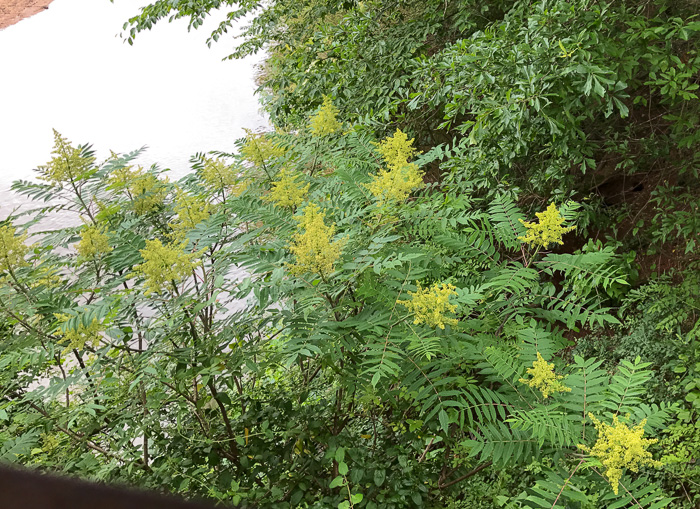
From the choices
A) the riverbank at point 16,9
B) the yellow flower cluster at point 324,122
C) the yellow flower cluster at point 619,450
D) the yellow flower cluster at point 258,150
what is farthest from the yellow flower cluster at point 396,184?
the riverbank at point 16,9

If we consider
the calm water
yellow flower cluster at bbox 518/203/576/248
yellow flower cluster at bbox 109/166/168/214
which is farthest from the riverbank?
yellow flower cluster at bbox 518/203/576/248

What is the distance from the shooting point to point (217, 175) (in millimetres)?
2441

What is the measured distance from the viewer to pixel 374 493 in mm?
1839

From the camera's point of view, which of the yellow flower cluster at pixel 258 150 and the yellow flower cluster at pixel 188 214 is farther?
the yellow flower cluster at pixel 258 150

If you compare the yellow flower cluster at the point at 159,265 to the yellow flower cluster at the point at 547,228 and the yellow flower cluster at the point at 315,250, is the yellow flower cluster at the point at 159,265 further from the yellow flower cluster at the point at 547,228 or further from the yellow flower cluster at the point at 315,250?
the yellow flower cluster at the point at 547,228

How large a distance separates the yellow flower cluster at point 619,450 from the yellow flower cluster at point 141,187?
201cm

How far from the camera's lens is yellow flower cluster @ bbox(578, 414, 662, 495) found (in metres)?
1.23

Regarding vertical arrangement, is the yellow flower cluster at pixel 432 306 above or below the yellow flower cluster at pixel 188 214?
below

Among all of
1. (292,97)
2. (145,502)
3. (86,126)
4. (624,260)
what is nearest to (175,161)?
(86,126)

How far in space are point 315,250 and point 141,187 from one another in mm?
1286

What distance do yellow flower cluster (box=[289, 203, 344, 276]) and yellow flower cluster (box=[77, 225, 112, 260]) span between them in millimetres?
851

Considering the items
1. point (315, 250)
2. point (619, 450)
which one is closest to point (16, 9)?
point (315, 250)

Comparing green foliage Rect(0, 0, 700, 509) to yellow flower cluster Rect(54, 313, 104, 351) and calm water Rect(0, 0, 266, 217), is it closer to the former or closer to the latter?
yellow flower cluster Rect(54, 313, 104, 351)

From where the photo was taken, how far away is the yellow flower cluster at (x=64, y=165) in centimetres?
210
